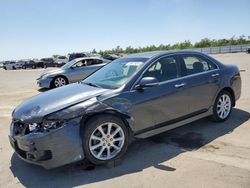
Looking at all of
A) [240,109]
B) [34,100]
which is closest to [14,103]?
[34,100]

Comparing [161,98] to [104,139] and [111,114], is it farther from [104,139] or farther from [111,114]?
[104,139]

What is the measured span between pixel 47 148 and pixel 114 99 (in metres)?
1.18

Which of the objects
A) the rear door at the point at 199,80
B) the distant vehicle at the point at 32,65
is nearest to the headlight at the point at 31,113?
the rear door at the point at 199,80

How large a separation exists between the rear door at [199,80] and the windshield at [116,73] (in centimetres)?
92

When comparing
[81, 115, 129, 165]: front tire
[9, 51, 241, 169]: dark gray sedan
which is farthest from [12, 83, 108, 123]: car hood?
[81, 115, 129, 165]: front tire

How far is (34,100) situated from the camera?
4.67 metres

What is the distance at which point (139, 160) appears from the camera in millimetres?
4391

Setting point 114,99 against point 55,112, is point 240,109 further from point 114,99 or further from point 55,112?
point 55,112

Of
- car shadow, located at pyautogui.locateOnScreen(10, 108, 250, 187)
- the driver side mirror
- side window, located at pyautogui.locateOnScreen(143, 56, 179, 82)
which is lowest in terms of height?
car shadow, located at pyautogui.locateOnScreen(10, 108, 250, 187)

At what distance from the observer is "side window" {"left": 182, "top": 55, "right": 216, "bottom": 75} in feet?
17.8

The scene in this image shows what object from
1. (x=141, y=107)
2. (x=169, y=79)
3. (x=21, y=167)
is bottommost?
(x=21, y=167)

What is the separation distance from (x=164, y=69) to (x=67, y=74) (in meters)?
8.88

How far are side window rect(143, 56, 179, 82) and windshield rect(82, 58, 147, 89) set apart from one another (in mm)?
212

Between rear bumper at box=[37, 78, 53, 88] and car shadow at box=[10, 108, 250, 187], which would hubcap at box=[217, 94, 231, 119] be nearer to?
car shadow at box=[10, 108, 250, 187]
